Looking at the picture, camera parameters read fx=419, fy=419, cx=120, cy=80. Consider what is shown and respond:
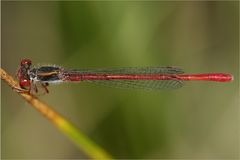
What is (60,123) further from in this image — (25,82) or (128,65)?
(128,65)

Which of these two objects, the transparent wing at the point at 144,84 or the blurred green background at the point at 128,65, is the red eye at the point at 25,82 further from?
the blurred green background at the point at 128,65

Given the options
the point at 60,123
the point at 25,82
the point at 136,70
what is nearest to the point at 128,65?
the point at 136,70

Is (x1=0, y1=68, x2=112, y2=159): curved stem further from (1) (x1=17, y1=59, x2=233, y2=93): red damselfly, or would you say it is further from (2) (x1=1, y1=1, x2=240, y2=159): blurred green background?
(2) (x1=1, y1=1, x2=240, y2=159): blurred green background

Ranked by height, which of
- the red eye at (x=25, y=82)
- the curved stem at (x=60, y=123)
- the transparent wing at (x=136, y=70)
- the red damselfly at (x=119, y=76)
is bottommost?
the curved stem at (x=60, y=123)

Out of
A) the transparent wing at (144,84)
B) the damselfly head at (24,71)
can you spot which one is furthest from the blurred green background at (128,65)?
the damselfly head at (24,71)

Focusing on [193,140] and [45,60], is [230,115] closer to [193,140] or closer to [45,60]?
[193,140]

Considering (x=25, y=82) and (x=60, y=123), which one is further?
(x=25, y=82)

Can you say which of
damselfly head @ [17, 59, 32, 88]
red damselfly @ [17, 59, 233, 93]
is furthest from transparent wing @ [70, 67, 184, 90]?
damselfly head @ [17, 59, 32, 88]

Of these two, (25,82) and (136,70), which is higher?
(136,70)

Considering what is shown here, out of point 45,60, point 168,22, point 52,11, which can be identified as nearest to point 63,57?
point 45,60

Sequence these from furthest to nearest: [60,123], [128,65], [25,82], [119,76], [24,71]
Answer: [128,65] → [119,76] → [24,71] → [25,82] → [60,123]
